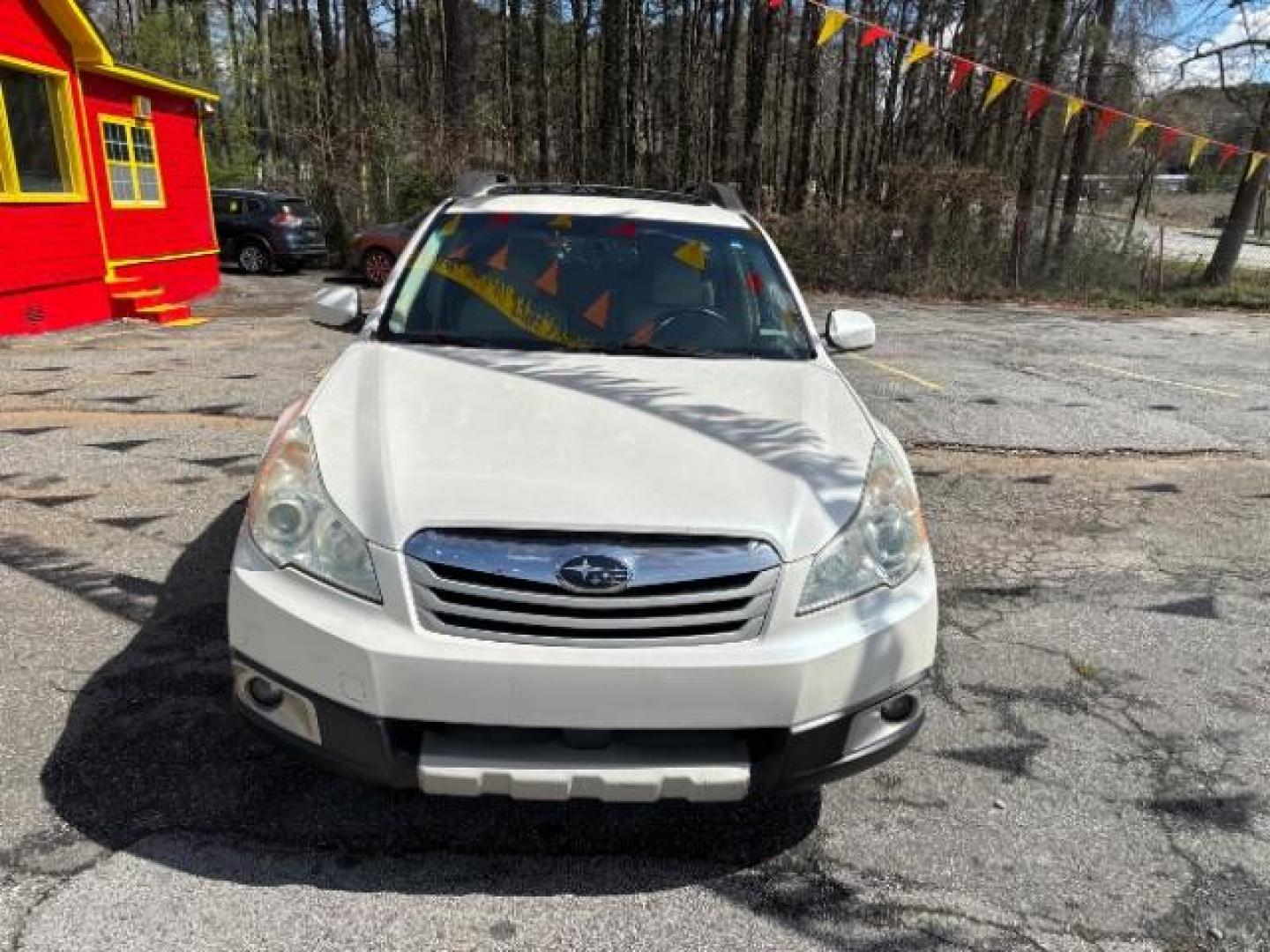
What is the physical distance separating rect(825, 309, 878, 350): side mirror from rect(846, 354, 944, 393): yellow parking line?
4.25 meters

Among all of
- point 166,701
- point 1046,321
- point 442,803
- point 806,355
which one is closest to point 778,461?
point 806,355

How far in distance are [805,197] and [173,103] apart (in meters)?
12.8

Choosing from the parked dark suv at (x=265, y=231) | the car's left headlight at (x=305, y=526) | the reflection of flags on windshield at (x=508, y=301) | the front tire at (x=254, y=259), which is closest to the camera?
the car's left headlight at (x=305, y=526)

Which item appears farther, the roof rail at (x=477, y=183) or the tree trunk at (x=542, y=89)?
the tree trunk at (x=542, y=89)

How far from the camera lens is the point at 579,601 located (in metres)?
2.17

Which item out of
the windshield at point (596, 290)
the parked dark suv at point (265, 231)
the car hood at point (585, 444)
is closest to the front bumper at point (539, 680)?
the car hood at point (585, 444)

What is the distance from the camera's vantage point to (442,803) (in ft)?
8.76

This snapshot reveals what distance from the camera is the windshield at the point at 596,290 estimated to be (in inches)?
138

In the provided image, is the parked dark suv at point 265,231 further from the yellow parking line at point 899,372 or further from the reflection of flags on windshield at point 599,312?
the reflection of flags on windshield at point 599,312

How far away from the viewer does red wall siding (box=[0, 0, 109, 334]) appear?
34.1ft

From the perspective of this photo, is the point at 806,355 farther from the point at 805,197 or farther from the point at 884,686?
the point at 805,197

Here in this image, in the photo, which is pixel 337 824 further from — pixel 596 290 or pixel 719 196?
pixel 719 196

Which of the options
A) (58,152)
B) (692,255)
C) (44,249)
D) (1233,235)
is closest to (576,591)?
(692,255)

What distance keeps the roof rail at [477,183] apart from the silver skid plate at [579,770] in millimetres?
2856
